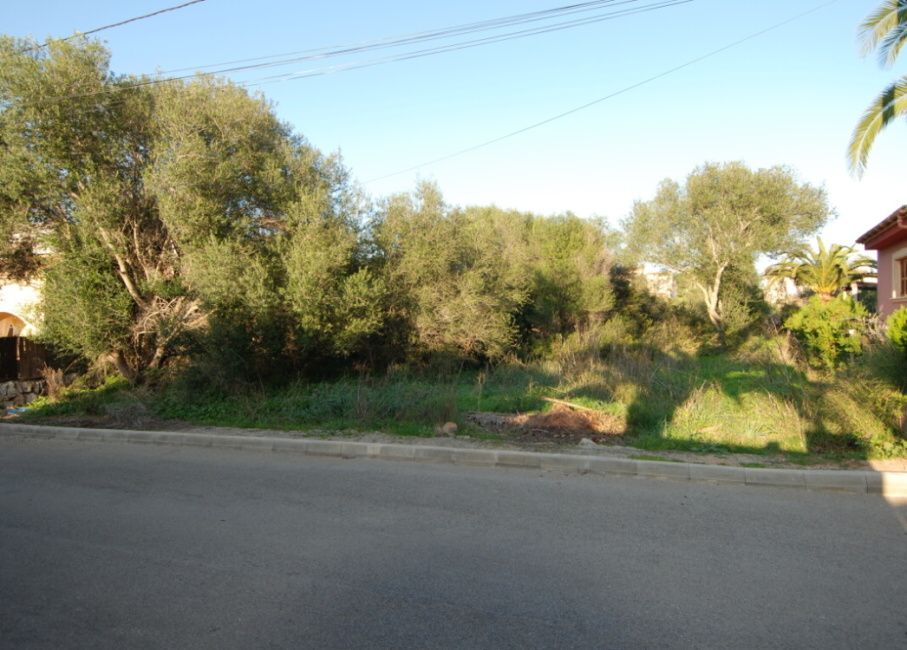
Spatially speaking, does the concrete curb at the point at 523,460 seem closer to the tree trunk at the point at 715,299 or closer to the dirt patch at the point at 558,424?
the dirt patch at the point at 558,424

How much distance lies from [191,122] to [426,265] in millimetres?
6329

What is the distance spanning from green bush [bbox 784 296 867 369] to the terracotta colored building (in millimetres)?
1345

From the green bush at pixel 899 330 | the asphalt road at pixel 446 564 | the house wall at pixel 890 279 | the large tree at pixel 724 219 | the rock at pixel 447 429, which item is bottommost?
the asphalt road at pixel 446 564

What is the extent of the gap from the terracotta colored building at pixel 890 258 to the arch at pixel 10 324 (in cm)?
2266

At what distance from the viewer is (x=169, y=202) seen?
12.6 m

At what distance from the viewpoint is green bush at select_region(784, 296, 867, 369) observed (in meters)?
14.8

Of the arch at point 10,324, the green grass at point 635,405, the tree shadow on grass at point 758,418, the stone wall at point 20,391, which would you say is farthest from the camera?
the arch at point 10,324

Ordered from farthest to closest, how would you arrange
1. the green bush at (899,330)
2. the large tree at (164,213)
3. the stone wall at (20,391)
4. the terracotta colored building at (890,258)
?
the terracotta colored building at (890,258), the stone wall at (20,391), the large tree at (164,213), the green bush at (899,330)

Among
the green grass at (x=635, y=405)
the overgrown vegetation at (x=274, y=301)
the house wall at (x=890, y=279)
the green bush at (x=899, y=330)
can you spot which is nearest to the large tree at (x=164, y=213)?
the overgrown vegetation at (x=274, y=301)

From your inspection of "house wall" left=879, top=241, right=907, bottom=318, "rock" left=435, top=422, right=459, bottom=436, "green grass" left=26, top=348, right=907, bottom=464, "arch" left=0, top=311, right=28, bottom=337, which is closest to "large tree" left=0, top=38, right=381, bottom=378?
"green grass" left=26, top=348, right=907, bottom=464

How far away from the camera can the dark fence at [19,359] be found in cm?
1530

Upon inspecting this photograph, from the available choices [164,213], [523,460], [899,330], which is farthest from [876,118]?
[164,213]

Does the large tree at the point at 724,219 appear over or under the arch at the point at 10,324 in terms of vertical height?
over

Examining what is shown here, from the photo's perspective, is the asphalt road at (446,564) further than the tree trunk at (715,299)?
No
